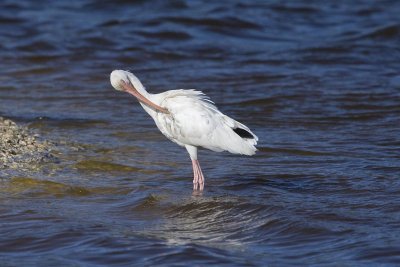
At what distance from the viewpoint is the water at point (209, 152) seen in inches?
276

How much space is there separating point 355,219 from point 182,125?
190cm

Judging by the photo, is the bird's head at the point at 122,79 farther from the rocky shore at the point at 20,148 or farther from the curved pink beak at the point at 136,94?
the rocky shore at the point at 20,148

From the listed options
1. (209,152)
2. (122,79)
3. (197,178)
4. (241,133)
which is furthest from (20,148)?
(241,133)

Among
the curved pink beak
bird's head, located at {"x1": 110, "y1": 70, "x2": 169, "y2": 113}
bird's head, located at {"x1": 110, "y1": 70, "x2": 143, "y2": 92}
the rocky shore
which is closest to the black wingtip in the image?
the curved pink beak

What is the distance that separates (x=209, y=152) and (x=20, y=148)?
211 centimetres

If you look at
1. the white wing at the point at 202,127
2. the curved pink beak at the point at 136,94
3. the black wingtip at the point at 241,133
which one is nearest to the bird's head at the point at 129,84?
the curved pink beak at the point at 136,94

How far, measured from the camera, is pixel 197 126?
867 cm

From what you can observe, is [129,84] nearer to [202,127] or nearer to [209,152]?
[202,127]

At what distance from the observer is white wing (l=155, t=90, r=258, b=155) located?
8.67 m

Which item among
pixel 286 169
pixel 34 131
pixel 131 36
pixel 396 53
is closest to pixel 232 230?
pixel 286 169

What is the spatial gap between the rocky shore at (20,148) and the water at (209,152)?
0.24 metres

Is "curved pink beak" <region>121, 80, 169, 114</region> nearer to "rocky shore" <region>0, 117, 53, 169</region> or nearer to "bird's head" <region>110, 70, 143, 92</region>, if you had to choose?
"bird's head" <region>110, 70, 143, 92</region>

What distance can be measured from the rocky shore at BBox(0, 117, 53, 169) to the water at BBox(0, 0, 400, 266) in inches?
9.4

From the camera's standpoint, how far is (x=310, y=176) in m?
9.20
